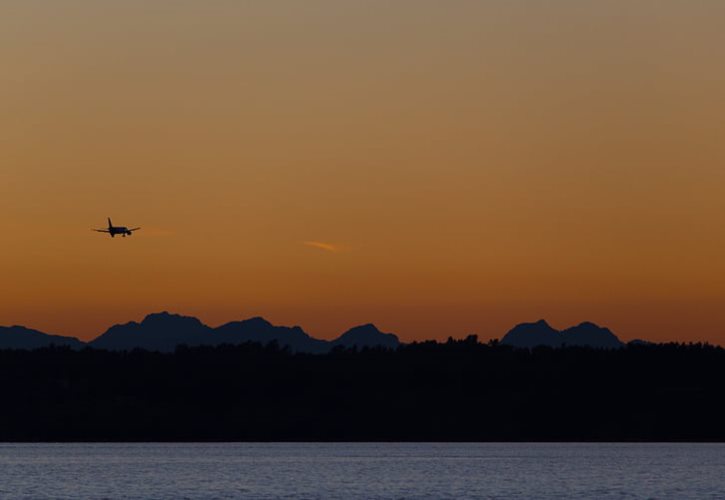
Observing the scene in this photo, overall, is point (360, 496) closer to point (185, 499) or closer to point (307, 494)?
point (307, 494)

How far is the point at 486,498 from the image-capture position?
610 ft

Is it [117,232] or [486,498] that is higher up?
[117,232]

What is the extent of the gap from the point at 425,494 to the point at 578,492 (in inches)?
719

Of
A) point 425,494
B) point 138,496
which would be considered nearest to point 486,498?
point 425,494

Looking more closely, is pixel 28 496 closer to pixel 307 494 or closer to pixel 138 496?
pixel 138 496

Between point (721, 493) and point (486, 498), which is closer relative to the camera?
point (486, 498)

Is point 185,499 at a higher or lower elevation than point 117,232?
lower

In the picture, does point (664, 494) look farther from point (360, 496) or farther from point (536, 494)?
point (360, 496)

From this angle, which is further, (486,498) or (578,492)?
(578,492)

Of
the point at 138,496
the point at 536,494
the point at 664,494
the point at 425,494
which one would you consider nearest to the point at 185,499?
the point at 138,496

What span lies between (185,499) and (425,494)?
2582 centimetres

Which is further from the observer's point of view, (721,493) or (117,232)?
(721,493)

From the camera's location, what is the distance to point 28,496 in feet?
630

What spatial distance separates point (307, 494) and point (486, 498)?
20.3 m
